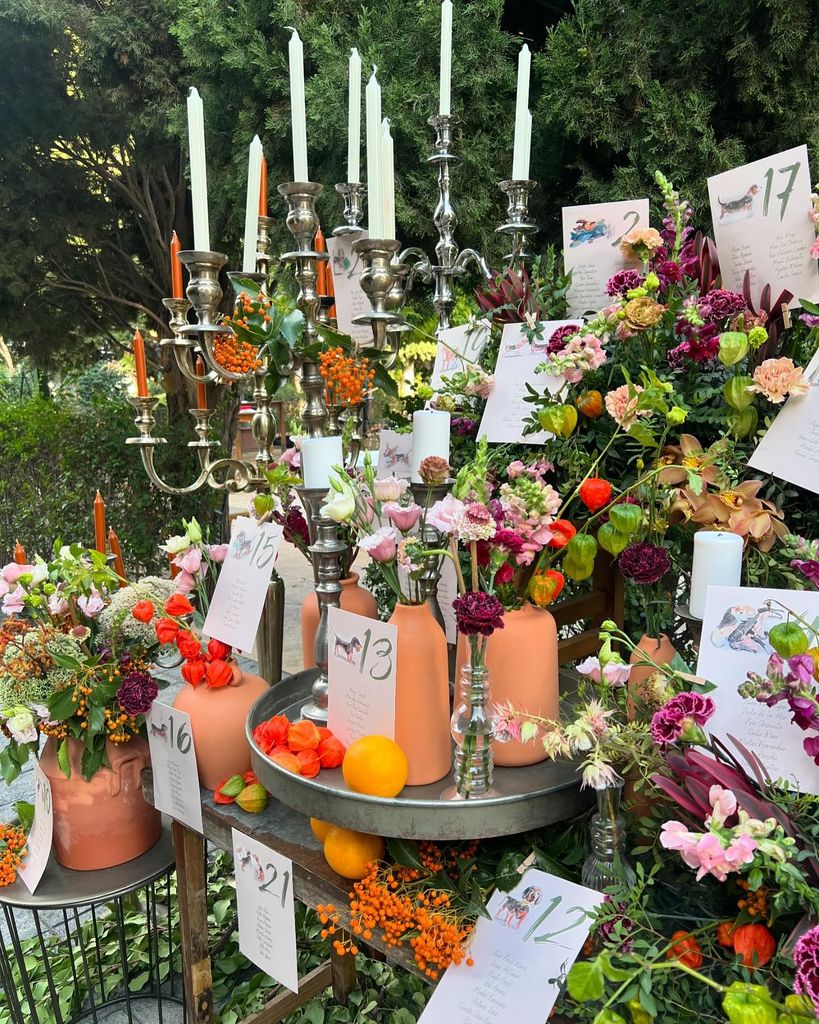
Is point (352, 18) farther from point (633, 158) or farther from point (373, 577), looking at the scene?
point (373, 577)

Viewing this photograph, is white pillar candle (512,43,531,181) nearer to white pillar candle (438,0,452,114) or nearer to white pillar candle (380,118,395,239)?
white pillar candle (438,0,452,114)

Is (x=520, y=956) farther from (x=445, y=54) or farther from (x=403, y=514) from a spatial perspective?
(x=445, y=54)

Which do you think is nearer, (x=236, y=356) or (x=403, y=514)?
(x=403, y=514)

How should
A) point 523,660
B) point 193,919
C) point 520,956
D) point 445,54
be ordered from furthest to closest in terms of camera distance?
point 445,54 → point 193,919 → point 523,660 → point 520,956

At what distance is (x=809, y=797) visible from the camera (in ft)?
1.91

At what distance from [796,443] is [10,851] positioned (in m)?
1.23

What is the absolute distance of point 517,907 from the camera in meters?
0.71

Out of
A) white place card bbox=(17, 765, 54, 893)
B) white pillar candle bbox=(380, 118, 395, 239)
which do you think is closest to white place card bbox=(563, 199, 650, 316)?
white pillar candle bbox=(380, 118, 395, 239)

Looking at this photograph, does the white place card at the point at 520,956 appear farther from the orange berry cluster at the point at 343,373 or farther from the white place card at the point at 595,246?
the white place card at the point at 595,246

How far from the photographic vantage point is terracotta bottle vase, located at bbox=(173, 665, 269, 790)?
1.03 meters

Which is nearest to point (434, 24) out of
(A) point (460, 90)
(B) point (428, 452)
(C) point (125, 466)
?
(A) point (460, 90)

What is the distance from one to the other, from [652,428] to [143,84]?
12.5ft

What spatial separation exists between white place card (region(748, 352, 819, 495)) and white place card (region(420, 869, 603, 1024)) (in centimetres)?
43

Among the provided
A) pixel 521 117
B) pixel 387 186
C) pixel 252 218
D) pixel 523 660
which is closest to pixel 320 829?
pixel 523 660
